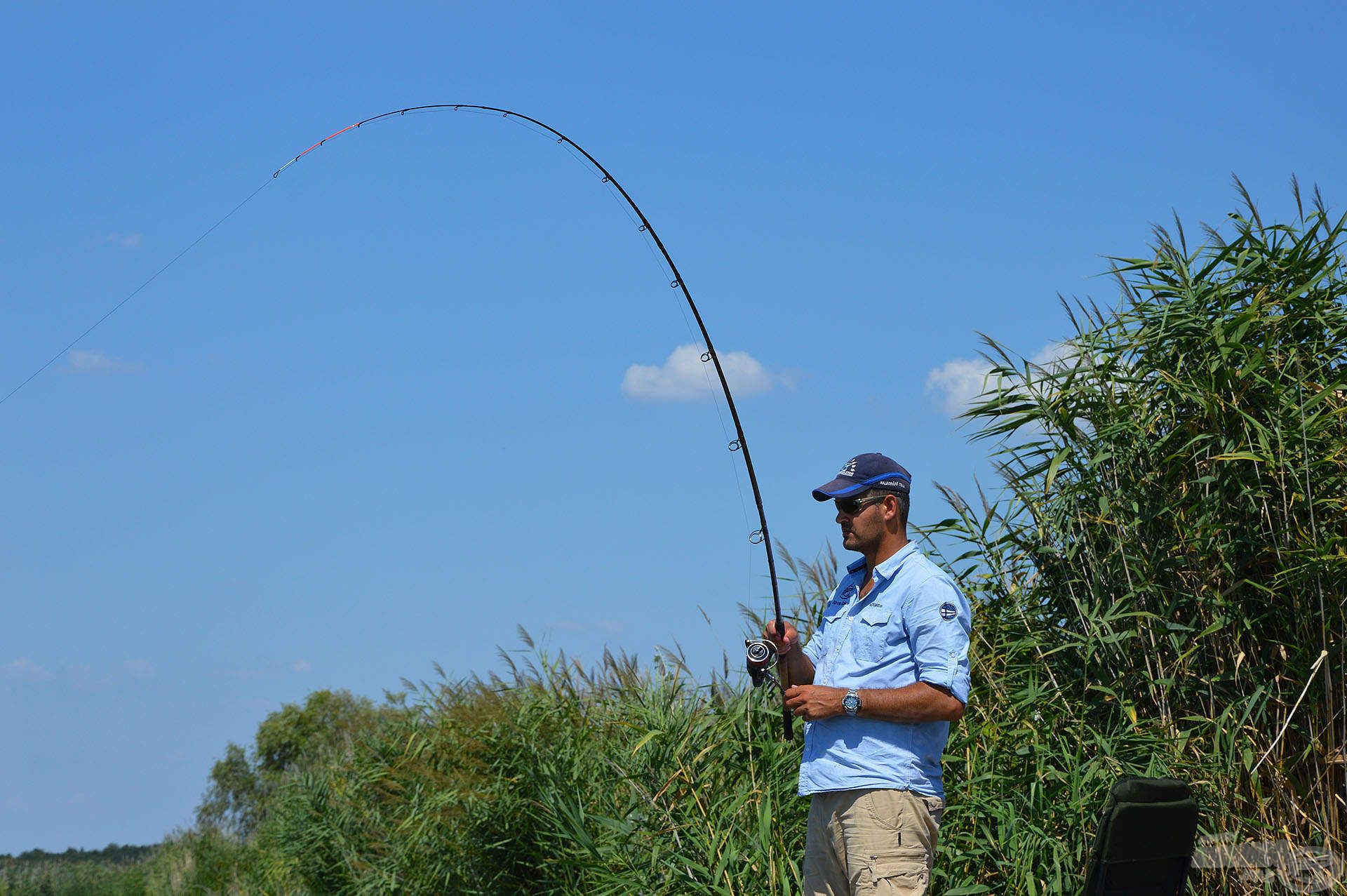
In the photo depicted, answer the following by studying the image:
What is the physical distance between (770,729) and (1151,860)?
2056 millimetres

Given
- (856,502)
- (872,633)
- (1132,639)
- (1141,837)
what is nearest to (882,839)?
(872,633)

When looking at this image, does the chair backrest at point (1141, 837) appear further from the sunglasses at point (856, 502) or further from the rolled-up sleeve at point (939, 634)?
the sunglasses at point (856, 502)

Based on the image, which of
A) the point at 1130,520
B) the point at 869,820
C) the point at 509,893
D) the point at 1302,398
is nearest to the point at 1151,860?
the point at 869,820

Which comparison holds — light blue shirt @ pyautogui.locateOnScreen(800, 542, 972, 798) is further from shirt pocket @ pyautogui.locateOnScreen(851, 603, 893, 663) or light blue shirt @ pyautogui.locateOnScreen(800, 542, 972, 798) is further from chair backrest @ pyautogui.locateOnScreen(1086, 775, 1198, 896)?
chair backrest @ pyautogui.locateOnScreen(1086, 775, 1198, 896)

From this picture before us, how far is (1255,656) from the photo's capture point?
4879 millimetres

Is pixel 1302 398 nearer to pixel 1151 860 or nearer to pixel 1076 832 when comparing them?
pixel 1076 832

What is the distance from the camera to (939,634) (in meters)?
3.31

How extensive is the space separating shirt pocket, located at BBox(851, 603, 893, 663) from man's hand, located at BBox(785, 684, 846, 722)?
122mm

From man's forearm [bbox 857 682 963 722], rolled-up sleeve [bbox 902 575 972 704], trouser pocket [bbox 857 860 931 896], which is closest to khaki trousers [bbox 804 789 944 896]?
trouser pocket [bbox 857 860 931 896]

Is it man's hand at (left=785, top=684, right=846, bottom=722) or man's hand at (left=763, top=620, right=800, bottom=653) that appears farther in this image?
man's hand at (left=763, top=620, right=800, bottom=653)

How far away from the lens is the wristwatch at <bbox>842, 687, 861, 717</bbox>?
3.30 meters

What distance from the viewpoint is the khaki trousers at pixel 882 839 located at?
10.7 feet

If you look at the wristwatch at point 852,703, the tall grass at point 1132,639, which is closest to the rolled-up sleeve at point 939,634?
the wristwatch at point 852,703

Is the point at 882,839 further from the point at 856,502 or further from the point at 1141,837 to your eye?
the point at 856,502
